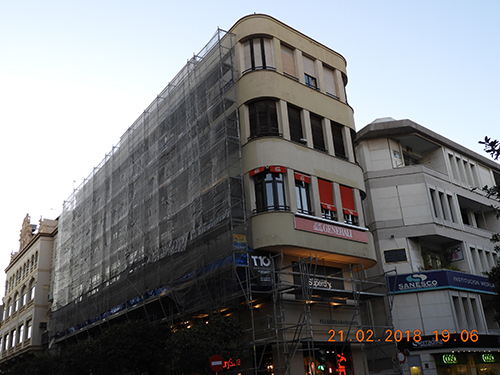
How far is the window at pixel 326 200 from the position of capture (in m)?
26.0

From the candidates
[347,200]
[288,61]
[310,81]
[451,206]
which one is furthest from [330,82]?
[451,206]

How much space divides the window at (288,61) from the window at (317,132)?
2712mm

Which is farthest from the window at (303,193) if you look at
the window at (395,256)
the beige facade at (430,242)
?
the window at (395,256)

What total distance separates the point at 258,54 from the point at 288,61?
1995 mm

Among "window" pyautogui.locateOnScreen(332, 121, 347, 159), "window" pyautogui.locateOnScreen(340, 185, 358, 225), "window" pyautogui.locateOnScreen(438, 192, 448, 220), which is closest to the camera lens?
"window" pyautogui.locateOnScreen(340, 185, 358, 225)

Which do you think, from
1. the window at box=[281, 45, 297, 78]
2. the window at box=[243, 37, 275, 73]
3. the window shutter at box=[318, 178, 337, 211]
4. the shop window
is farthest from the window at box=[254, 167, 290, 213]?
the shop window

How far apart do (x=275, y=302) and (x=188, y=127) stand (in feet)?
35.4

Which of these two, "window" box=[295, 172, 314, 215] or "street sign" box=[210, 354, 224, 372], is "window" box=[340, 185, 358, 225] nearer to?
"window" box=[295, 172, 314, 215]

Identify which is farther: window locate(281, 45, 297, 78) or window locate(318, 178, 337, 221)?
window locate(281, 45, 297, 78)

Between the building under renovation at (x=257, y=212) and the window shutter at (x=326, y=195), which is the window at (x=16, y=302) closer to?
the building under renovation at (x=257, y=212)

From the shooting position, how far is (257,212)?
24156 millimetres

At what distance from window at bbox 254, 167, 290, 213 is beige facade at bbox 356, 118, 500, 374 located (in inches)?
332

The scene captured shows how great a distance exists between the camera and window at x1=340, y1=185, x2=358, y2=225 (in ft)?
88.9

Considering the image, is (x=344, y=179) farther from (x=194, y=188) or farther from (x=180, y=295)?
(x=180, y=295)
